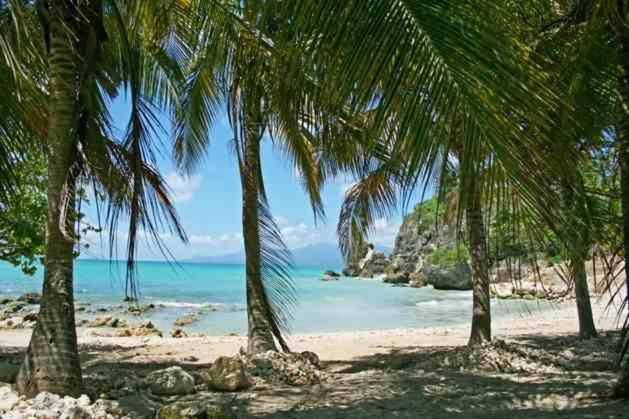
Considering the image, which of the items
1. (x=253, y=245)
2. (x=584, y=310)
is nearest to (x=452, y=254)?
(x=584, y=310)

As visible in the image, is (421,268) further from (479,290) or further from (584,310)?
(479,290)

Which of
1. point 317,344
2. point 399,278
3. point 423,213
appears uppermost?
point 423,213

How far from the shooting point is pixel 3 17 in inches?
147

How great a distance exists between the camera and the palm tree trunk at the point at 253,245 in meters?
6.52

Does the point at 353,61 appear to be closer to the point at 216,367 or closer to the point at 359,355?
the point at 216,367

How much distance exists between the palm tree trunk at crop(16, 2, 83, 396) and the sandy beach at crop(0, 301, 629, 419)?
648 millimetres

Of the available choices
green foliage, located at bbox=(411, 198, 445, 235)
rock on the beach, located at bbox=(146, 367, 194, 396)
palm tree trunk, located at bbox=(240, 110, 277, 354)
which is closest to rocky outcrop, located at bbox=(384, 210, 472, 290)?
green foliage, located at bbox=(411, 198, 445, 235)

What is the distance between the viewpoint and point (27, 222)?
26.2 ft

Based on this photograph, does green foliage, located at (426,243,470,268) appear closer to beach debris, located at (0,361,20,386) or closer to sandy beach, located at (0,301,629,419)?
sandy beach, located at (0,301,629,419)

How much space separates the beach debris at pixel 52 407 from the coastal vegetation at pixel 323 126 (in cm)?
14

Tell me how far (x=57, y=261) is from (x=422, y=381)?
411 cm

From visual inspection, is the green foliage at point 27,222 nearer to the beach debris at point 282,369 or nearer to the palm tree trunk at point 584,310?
the beach debris at point 282,369

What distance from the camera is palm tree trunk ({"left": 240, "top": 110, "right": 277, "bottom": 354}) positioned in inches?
257

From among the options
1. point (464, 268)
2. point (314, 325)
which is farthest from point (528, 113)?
point (464, 268)
